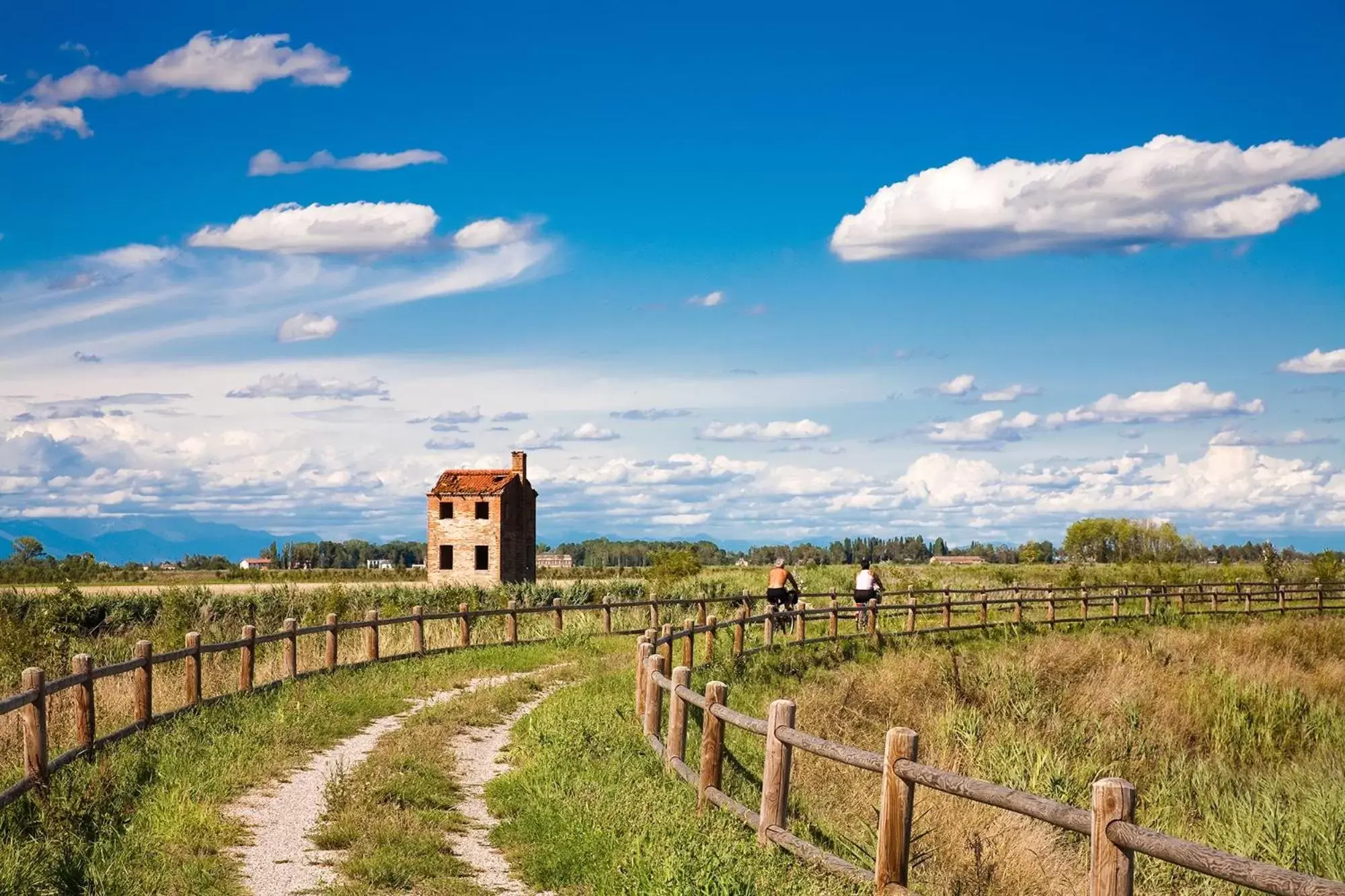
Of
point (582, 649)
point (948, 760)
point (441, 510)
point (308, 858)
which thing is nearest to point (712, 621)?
point (948, 760)

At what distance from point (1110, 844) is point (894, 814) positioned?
69.3 inches

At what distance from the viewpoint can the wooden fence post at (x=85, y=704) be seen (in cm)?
1190

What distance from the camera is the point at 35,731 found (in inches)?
412

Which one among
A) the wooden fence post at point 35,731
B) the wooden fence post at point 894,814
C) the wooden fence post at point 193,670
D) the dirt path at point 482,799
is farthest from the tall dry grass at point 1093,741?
the wooden fence post at point 193,670

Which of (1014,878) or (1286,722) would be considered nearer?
(1014,878)

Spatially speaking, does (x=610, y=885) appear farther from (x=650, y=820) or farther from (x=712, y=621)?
(x=712, y=621)

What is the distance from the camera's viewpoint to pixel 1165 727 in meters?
20.0

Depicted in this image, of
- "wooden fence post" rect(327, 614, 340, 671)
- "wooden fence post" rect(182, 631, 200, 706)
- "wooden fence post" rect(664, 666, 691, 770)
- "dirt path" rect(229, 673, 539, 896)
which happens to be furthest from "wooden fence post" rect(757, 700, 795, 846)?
"wooden fence post" rect(327, 614, 340, 671)

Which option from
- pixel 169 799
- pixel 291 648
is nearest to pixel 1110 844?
pixel 169 799

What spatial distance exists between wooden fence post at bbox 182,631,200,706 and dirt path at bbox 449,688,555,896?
3362 mm

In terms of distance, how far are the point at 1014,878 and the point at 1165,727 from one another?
11.7 m

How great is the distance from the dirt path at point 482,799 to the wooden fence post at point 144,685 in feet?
11.2

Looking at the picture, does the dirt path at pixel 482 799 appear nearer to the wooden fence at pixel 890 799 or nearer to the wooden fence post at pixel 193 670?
the wooden fence at pixel 890 799

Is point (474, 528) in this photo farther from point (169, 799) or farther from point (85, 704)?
point (169, 799)
